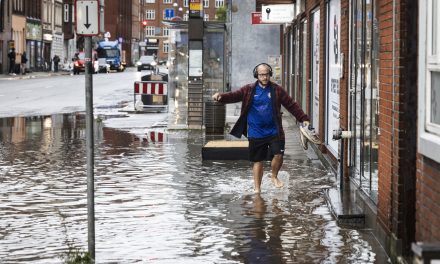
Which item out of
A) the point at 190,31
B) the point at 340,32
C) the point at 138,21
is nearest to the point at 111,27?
the point at 138,21

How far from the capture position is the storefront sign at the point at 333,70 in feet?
50.5

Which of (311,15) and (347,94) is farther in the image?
(311,15)

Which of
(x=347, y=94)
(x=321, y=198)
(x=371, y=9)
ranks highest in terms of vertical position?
(x=371, y=9)

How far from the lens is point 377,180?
34.7ft

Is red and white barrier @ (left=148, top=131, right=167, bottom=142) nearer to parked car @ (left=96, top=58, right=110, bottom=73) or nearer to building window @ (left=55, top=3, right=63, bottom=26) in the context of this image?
parked car @ (left=96, top=58, right=110, bottom=73)

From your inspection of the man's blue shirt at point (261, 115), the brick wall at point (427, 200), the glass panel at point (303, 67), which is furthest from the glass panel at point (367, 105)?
the glass panel at point (303, 67)

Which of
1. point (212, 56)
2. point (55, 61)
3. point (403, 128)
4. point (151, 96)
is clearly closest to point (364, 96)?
point (403, 128)

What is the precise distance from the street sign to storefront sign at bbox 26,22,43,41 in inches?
3438

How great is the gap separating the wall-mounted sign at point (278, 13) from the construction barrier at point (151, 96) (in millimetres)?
4851

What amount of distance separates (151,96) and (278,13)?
695cm

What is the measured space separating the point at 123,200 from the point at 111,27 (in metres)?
141

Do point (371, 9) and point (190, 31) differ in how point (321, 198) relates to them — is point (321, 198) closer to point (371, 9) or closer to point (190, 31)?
point (371, 9)

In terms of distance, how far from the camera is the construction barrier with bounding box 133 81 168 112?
32.0 m

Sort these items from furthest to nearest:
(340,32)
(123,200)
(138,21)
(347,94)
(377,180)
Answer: (138,21), (340,32), (347,94), (123,200), (377,180)
